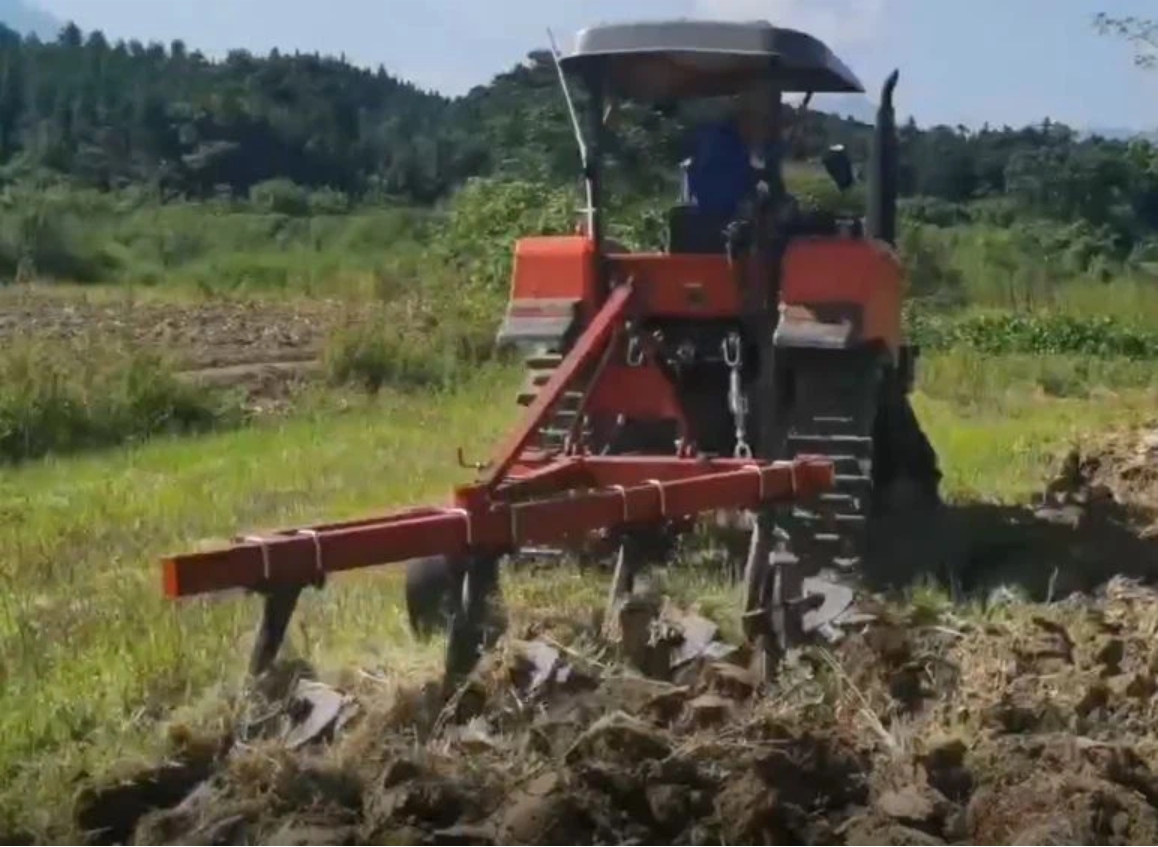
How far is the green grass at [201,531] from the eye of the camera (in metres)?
5.02

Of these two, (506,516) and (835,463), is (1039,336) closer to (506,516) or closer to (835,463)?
(835,463)

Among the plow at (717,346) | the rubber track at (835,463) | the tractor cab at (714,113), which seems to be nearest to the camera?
the plow at (717,346)

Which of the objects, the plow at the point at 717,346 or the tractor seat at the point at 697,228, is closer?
the plow at the point at 717,346

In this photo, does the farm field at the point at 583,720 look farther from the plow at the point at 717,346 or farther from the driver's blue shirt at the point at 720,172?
the driver's blue shirt at the point at 720,172

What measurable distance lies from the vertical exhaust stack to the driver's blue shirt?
1.02m

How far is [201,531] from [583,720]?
3583 mm

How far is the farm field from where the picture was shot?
13.9 ft

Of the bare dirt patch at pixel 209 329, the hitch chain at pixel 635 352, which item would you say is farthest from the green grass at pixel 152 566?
the bare dirt patch at pixel 209 329

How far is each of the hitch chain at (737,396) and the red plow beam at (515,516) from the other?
2.41 ft

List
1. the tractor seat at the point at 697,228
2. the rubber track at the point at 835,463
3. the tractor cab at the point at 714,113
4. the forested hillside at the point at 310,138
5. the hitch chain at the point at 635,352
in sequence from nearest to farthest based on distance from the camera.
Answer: the rubber track at the point at 835,463 < the hitch chain at the point at 635,352 < the tractor cab at the point at 714,113 < the tractor seat at the point at 697,228 < the forested hillside at the point at 310,138

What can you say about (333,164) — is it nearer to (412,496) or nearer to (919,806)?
(412,496)

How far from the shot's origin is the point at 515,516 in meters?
5.18

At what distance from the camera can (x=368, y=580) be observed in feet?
22.3

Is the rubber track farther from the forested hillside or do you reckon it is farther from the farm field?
the forested hillside
